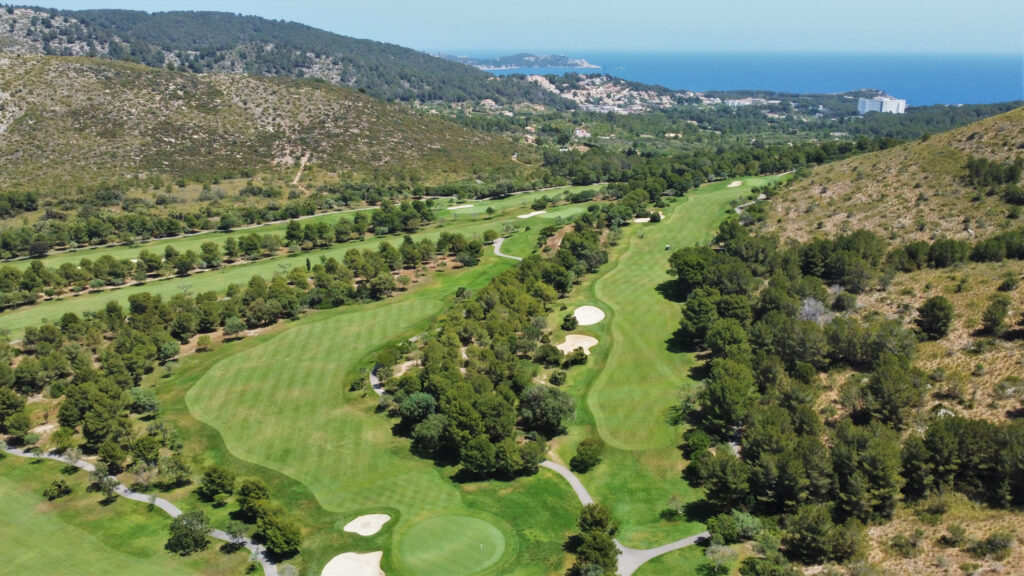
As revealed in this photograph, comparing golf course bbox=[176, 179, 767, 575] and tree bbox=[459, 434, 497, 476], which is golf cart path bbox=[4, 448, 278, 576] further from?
tree bbox=[459, 434, 497, 476]

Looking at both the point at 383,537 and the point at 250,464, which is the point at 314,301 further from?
the point at 383,537

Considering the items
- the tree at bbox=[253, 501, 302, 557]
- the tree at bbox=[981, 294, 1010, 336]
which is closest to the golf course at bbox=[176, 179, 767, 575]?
the tree at bbox=[253, 501, 302, 557]

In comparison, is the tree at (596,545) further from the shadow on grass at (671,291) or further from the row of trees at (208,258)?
the row of trees at (208,258)

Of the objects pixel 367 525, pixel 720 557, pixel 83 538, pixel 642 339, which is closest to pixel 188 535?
pixel 83 538

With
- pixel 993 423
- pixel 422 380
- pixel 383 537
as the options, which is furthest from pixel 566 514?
pixel 993 423

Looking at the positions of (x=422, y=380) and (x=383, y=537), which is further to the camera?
(x=422, y=380)

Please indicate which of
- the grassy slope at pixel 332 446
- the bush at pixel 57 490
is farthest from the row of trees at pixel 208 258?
the bush at pixel 57 490
